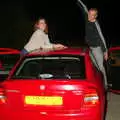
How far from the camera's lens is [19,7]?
38312 millimetres

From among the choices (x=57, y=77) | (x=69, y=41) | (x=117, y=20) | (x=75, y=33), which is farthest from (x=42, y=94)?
(x=117, y=20)

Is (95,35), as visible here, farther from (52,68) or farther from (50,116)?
(50,116)

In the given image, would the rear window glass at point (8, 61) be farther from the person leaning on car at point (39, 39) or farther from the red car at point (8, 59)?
the person leaning on car at point (39, 39)

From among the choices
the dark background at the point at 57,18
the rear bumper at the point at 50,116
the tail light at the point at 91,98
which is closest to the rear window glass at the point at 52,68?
the tail light at the point at 91,98

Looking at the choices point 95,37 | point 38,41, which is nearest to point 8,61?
point 38,41

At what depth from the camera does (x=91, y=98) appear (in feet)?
20.9

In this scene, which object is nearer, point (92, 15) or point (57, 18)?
point (92, 15)

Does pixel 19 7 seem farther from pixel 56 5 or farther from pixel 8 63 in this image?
pixel 8 63

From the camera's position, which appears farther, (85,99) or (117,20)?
(117,20)

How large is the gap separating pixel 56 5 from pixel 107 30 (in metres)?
6.31

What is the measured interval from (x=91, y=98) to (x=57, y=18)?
31.6 meters

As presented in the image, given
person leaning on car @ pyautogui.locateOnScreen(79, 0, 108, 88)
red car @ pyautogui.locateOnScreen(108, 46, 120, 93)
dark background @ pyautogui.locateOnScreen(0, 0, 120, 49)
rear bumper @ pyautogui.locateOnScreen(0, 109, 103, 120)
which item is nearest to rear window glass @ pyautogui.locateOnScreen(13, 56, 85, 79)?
rear bumper @ pyautogui.locateOnScreen(0, 109, 103, 120)

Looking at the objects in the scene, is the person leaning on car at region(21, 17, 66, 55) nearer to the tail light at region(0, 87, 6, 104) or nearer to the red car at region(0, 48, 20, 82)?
the red car at region(0, 48, 20, 82)

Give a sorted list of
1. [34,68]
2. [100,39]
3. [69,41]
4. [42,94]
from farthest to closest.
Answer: [69,41], [100,39], [34,68], [42,94]
